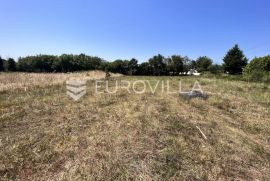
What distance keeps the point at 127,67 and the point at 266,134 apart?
41393mm

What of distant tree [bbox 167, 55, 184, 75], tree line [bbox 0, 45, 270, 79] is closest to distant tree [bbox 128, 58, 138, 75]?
tree line [bbox 0, 45, 270, 79]

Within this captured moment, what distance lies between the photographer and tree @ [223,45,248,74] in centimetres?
3962

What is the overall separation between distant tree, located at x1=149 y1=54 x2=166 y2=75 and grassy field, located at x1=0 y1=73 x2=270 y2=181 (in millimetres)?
41828

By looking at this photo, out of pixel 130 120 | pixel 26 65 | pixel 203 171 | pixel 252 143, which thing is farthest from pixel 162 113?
pixel 26 65

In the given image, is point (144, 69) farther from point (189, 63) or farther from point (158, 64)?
point (189, 63)

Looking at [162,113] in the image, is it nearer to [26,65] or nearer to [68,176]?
[68,176]

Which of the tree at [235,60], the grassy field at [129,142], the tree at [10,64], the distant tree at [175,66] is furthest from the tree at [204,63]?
the grassy field at [129,142]

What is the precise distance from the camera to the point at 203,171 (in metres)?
3.74

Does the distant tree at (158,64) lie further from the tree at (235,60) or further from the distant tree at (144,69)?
the tree at (235,60)

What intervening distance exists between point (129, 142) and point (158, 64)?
46.5 meters

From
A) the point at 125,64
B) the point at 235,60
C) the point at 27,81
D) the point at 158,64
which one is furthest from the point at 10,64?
the point at 235,60

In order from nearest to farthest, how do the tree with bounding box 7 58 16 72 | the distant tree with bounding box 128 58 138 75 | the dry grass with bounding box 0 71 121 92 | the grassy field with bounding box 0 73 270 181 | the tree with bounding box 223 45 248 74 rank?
1. the grassy field with bounding box 0 73 270 181
2. the dry grass with bounding box 0 71 121 92
3. the tree with bounding box 223 45 248 74
4. the tree with bounding box 7 58 16 72
5. the distant tree with bounding box 128 58 138 75

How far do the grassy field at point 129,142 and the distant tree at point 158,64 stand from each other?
41828 mm

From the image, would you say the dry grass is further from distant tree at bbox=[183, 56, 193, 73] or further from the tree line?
distant tree at bbox=[183, 56, 193, 73]
